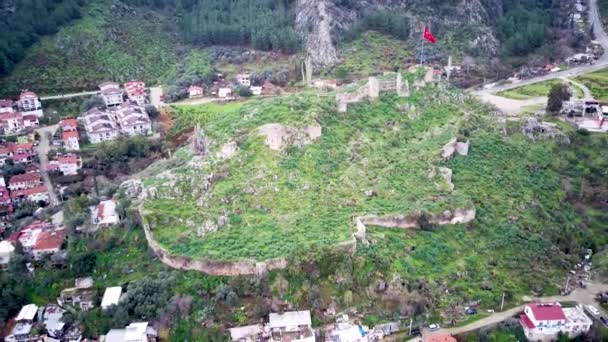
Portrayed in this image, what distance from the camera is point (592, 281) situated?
3644 centimetres

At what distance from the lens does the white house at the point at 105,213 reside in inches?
1475

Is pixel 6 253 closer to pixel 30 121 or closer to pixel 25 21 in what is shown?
pixel 30 121

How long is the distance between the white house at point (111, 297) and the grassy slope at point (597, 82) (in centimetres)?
4662

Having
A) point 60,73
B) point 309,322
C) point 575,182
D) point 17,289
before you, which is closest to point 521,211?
point 575,182

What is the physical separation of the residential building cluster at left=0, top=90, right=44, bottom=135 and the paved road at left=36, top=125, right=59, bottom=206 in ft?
4.61

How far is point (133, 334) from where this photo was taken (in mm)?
31422

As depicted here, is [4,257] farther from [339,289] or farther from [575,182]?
[575,182]

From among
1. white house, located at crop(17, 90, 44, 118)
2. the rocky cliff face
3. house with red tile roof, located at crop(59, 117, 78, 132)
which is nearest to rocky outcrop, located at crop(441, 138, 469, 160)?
the rocky cliff face

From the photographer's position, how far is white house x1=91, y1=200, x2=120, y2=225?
37.5m

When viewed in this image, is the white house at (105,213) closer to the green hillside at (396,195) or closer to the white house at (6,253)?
the green hillside at (396,195)

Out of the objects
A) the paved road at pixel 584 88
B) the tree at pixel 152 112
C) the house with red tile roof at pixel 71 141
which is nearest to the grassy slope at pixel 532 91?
the paved road at pixel 584 88

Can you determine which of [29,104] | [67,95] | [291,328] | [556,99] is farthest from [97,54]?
[556,99]

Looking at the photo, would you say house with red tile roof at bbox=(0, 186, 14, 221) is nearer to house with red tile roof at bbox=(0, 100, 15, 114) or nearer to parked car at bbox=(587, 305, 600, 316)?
→ house with red tile roof at bbox=(0, 100, 15, 114)

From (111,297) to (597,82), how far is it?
52379 mm
